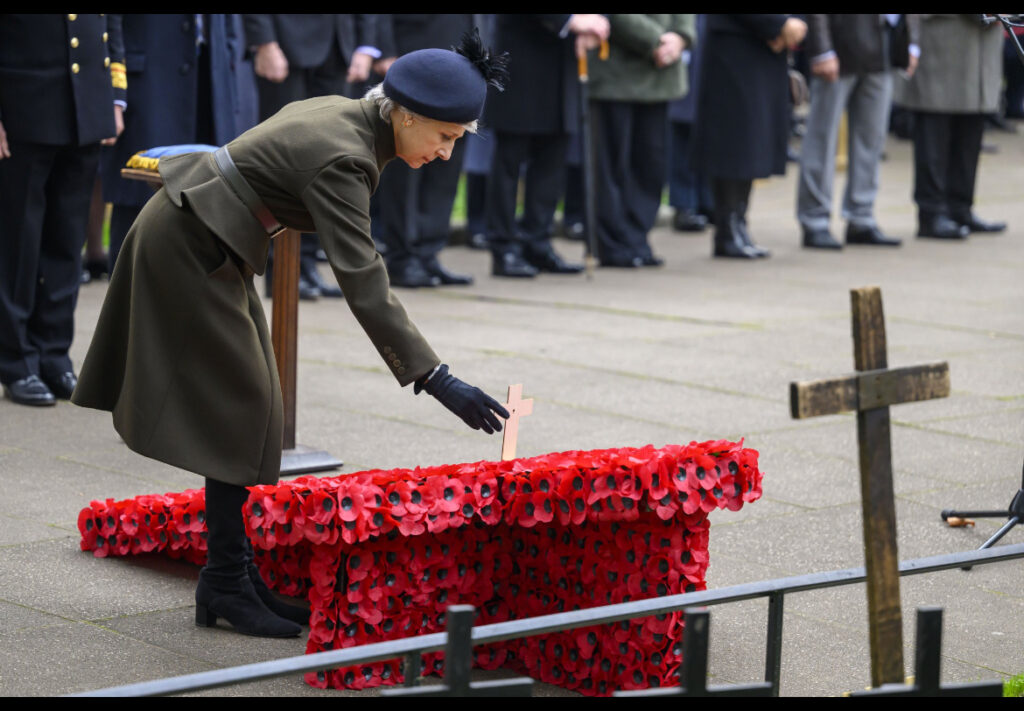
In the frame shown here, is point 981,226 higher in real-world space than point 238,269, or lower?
lower

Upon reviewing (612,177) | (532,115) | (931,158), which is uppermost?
(532,115)

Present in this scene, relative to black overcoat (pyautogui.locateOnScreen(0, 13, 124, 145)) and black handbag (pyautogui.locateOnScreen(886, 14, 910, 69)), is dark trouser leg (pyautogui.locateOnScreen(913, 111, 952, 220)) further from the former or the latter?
black overcoat (pyautogui.locateOnScreen(0, 13, 124, 145))

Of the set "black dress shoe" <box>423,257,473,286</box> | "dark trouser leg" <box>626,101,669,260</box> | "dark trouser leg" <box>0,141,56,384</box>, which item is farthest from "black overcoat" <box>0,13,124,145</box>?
"dark trouser leg" <box>626,101,669,260</box>

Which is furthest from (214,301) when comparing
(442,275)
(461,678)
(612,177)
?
(612,177)

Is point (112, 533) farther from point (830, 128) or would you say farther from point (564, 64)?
point (830, 128)

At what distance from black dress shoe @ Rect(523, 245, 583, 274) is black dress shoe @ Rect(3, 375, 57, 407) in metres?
4.76

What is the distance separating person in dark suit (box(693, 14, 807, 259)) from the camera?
11.4 meters

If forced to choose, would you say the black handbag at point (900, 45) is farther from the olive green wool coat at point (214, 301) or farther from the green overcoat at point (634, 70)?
the olive green wool coat at point (214, 301)

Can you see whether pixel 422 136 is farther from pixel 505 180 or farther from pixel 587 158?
pixel 587 158

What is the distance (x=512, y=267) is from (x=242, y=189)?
6676mm

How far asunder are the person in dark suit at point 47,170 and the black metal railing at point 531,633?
3858 mm

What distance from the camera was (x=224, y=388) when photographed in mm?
4219

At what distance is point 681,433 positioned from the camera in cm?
659

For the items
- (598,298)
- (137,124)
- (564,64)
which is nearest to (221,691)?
(137,124)
